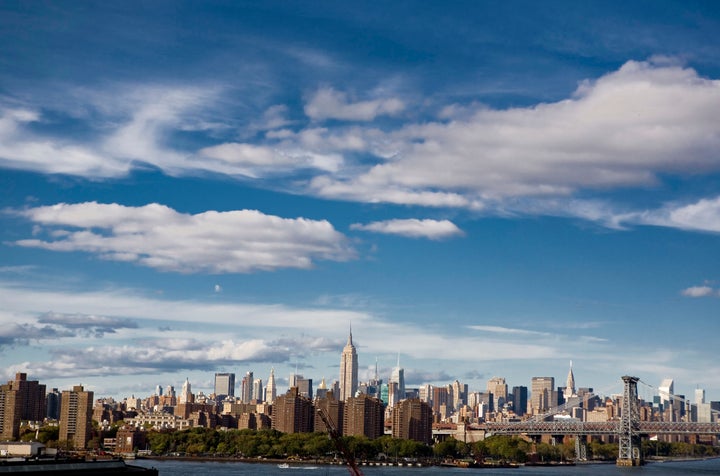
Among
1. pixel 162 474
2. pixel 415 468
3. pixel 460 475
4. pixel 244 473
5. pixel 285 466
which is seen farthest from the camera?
pixel 415 468

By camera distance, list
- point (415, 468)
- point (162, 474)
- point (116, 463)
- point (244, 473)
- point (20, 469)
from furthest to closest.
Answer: point (415, 468)
point (244, 473)
point (162, 474)
point (116, 463)
point (20, 469)

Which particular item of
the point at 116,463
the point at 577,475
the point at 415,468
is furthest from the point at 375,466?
the point at 116,463

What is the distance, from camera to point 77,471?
186 ft

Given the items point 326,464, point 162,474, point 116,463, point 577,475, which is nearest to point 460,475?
point 577,475

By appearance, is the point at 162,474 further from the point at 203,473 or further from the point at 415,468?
the point at 415,468

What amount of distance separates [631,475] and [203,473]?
2847 inches

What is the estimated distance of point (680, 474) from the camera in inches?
6693

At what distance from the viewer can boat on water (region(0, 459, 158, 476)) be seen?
Result: 179ft

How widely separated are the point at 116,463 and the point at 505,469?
148069 mm

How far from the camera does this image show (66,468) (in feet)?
185

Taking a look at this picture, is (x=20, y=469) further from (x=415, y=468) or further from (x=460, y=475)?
(x=415, y=468)

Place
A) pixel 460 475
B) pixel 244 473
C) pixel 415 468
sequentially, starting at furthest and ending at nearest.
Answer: pixel 415 468
pixel 460 475
pixel 244 473

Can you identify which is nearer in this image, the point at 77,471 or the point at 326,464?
the point at 77,471

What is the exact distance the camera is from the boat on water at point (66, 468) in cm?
5462
